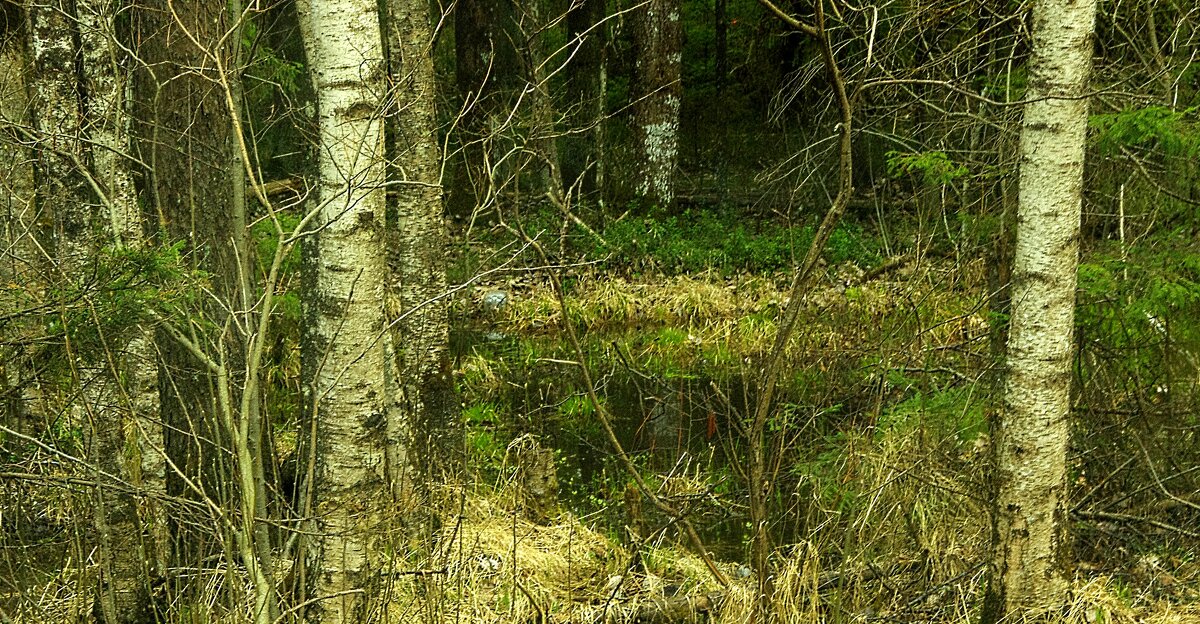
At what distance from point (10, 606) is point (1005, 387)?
13.9 ft

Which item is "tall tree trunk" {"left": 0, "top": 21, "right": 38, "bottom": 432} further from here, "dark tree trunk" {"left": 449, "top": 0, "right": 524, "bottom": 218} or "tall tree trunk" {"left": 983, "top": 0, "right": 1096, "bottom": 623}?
"dark tree trunk" {"left": 449, "top": 0, "right": 524, "bottom": 218}

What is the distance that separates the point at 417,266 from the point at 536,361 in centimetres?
89

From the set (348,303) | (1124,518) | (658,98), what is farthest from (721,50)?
(348,303)

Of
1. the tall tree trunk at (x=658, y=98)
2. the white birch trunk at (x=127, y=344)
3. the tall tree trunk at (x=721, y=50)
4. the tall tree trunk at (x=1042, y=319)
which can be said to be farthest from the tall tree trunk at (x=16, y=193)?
the tall tree trunk at (x=721, y=50)

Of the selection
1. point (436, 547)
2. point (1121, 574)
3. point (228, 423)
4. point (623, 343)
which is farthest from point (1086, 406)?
point (623, 343)

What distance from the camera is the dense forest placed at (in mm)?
4059

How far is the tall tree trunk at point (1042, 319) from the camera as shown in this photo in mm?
4344

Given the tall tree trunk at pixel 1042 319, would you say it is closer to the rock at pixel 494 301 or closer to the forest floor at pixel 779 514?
the forest floor at pixel 779 514

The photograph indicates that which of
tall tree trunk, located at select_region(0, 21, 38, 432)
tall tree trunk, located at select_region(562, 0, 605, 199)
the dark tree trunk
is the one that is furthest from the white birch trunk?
tall tree trunk, located at select_region(562, 0, 605, 199)

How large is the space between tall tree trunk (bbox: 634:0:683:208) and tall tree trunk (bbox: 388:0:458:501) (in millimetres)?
8280

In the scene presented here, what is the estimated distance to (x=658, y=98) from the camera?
1516cm

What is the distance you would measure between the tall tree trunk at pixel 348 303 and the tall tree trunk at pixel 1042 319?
251 cm

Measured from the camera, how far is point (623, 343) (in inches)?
466

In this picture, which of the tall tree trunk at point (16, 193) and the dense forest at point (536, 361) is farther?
the tall tree trunk at point (16, 193)
